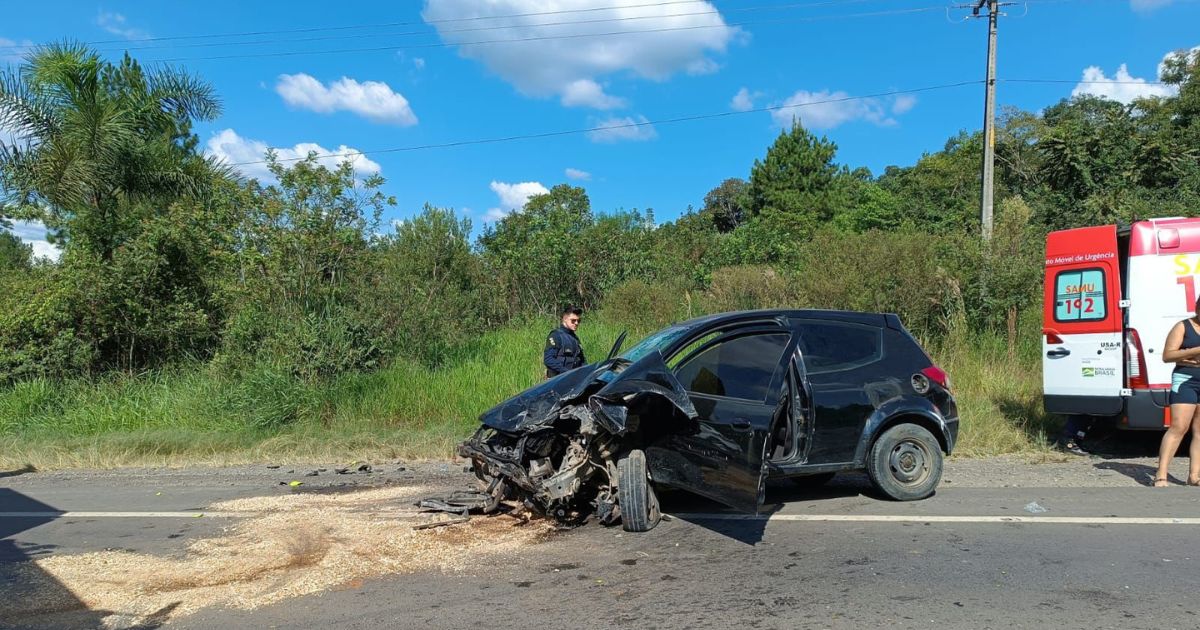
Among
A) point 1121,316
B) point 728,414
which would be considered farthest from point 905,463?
point 1121,316

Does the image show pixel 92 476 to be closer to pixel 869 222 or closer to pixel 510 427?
pixel 510 427

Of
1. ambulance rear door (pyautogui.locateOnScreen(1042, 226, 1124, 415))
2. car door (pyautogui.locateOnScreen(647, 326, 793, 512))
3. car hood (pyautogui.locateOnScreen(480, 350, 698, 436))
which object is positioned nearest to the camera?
car door (pyautogui.locateOnScreen(647, 326, 793, 512))

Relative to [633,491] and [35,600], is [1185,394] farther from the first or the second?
[35,600]

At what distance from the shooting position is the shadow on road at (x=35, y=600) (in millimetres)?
4137

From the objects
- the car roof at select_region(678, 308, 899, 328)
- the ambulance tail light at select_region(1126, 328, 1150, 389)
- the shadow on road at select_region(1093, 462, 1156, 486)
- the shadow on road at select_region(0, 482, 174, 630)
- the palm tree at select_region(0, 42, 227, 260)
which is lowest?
the shadow on road at select_region(0, 482, 174, 630)

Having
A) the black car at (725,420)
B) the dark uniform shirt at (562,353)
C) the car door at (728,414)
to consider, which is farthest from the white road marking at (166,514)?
the dark uniform shirt at (562,353)

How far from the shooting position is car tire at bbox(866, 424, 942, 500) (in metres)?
6.18

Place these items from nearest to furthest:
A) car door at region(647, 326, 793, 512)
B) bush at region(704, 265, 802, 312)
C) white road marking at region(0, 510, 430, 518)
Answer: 1. car door at region(647, 326, 793, 512)
2. white road marking at region(0, 510, 430, 518)
3. bush at region(704, 265, 802, 312)

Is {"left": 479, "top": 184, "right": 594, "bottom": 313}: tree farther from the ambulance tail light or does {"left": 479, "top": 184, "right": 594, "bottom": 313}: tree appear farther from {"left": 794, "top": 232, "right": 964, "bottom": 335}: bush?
the ambulance tail light

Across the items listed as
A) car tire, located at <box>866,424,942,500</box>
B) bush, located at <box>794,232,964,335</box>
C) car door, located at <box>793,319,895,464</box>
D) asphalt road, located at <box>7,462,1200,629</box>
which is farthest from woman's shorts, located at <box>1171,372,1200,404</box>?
bush, located at <box>794,232,964,335</box>

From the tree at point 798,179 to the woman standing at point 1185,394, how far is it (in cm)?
3385

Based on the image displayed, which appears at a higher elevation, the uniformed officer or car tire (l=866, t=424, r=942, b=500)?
the uniformed officer

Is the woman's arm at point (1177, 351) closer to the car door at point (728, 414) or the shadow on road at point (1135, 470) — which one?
the shadow on road at point (1135, 470)

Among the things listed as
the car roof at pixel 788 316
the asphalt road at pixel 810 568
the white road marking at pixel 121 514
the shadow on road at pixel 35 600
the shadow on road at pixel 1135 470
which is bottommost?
the shadow on road at pixel 35 600
